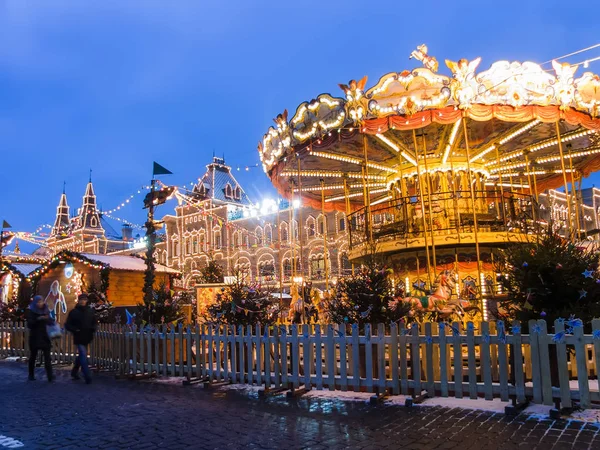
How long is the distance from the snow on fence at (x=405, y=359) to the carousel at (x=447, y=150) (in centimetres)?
285

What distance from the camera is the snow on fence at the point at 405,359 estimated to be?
5910 millimetres

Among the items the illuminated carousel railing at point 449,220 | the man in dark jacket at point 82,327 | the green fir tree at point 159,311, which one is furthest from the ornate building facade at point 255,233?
the man in dark jacket at point 82,327

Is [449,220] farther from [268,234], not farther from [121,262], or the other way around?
[268,234]

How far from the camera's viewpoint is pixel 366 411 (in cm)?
645

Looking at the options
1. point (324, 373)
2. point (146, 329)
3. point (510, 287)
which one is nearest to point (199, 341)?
point (146, 329)

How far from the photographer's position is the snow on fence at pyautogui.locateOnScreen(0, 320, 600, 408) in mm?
5910

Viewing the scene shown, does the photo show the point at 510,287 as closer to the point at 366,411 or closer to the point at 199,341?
the point at 366,411

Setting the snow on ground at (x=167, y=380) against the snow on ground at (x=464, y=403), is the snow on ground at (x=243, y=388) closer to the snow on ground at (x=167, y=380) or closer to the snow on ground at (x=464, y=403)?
the snow on ground at (x=167, y=380)

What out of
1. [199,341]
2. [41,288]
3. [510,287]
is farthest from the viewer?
[41,288]

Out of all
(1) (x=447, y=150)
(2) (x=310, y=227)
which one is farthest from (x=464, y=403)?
(2) (x=310, y=227)

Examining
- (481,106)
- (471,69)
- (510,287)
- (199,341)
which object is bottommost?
(199,341)

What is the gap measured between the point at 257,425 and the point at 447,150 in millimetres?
13382

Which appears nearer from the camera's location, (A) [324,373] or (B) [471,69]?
(A) [324,373]

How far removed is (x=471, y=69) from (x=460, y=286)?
265 inches
